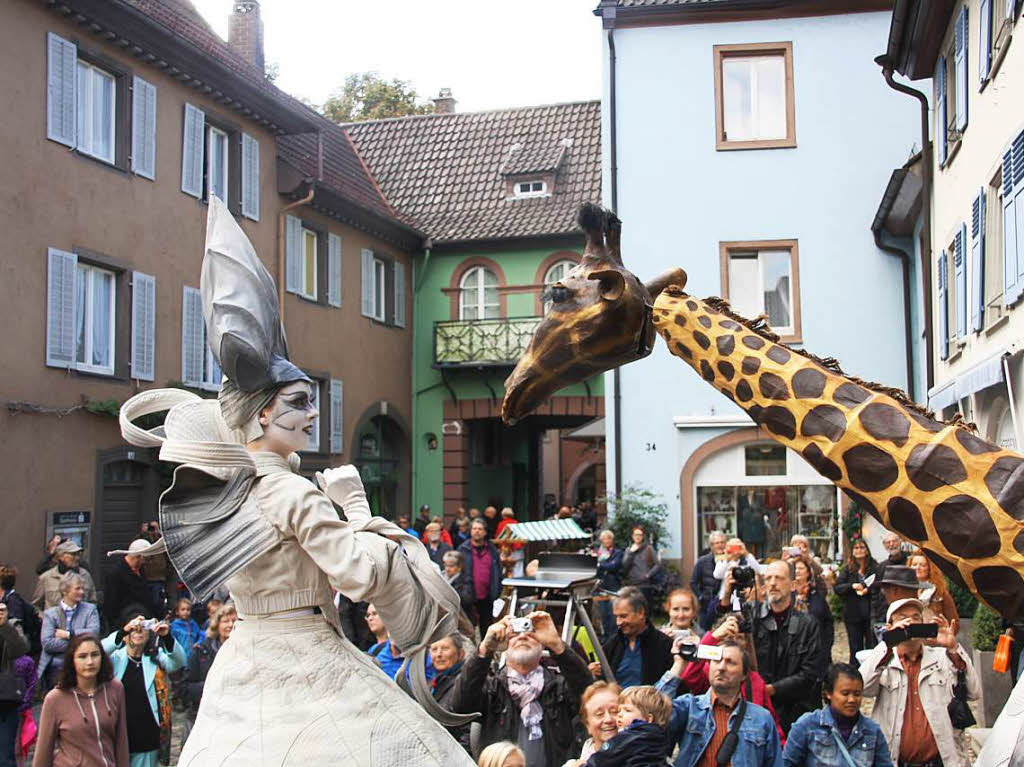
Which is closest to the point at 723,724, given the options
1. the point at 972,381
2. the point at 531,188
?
the point at 972,381

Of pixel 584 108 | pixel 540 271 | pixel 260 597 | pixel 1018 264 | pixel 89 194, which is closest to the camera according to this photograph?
pixel 260 597

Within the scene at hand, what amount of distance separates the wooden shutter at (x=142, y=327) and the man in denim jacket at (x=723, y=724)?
11934mm

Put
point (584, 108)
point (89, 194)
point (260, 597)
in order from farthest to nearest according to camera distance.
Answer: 1. point (584, 108)
2. point (89, 194)
3. point (260, 597)

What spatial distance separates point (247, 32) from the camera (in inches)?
882

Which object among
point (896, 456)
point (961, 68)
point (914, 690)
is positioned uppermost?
point (961, 68)

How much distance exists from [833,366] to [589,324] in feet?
3.12

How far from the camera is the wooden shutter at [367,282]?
77.3 feet

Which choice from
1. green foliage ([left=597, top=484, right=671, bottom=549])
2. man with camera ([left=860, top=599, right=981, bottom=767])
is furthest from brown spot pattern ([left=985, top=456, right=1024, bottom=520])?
green foliage ([left=597, top=484, right=671, bottom=549])

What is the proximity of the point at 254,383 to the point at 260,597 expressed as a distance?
68 centimetres

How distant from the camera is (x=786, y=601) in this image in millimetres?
7109

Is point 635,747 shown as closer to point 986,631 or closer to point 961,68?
point 986,631

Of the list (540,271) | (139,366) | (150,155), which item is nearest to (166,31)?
(150,155)

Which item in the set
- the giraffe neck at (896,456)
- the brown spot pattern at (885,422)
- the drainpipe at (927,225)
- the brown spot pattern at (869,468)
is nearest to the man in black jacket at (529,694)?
the giraffe neck at (896,456)

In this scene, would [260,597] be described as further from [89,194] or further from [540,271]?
[540,271]
